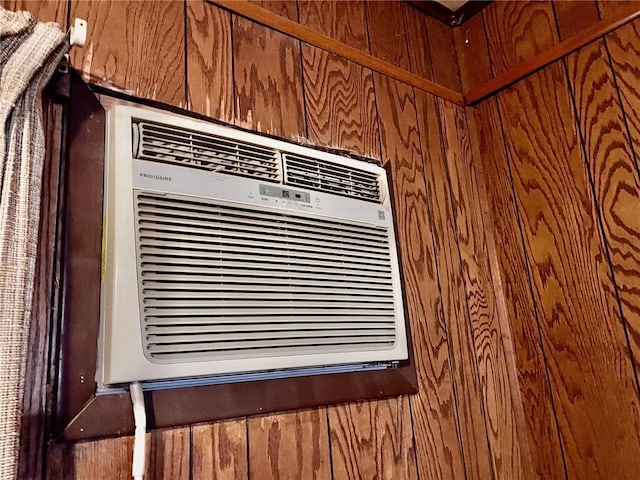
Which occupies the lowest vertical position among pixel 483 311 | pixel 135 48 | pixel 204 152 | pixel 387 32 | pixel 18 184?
pixel 483 311

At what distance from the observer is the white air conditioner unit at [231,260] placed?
0.73m

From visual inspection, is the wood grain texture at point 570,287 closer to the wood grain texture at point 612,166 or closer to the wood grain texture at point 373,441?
the wood grain texture at point 612,166

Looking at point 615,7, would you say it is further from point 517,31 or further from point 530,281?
point 530,281

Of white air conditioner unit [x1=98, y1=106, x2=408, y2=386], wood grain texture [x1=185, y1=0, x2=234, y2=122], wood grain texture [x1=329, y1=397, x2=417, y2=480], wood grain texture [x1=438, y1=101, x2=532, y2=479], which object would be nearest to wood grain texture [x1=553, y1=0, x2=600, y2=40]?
wood grain texture [x1=438, y1=101, x2=532, y2=479]

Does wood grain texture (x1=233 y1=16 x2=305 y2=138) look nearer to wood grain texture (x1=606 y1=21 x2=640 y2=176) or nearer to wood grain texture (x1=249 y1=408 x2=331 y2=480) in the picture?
wood grain texture (x1=249 y1=408 x2=331 y2=480)

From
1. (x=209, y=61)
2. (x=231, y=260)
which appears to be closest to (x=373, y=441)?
(x=231, y=260)

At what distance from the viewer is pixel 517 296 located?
50.9 inches

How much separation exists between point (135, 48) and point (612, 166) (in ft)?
3.41

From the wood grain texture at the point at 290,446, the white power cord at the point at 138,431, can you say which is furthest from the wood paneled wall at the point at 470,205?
the white power cord at the point at 138,431

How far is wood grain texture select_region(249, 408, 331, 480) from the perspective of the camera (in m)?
0.82

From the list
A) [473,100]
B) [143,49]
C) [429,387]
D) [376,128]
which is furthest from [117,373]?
[473,100]

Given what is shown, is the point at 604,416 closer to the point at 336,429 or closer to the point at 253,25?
the point at 336,429

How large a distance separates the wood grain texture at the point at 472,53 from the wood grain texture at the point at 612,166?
0.26 meters

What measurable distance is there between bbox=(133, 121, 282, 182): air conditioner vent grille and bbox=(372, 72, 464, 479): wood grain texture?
1.23 feet
